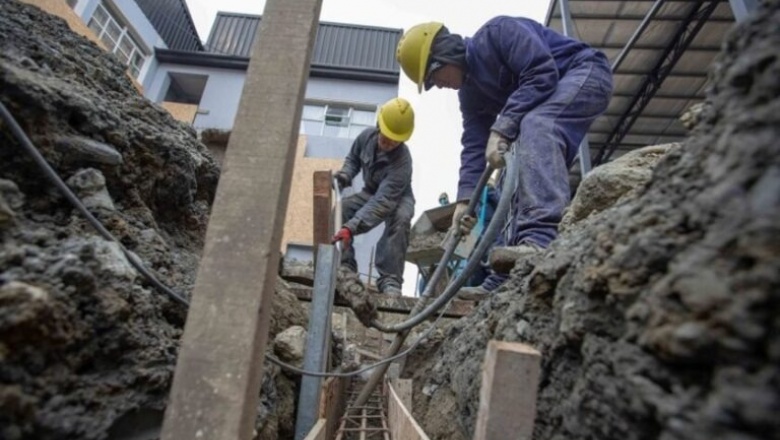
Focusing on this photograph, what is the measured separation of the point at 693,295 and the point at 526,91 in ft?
6.55

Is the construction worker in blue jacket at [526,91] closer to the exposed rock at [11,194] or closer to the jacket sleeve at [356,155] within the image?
the jacket sleeve at [356,155]

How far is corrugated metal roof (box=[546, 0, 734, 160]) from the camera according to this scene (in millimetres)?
5980

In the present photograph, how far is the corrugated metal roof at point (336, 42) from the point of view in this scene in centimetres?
1209

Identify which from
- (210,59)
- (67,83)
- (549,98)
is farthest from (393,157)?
(210,59)

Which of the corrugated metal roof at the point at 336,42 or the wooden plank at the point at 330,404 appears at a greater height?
the corrugated metal roof at the point at 336,42

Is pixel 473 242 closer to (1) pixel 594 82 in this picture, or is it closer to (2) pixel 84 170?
(1) pixel 594 82

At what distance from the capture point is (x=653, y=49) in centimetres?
683

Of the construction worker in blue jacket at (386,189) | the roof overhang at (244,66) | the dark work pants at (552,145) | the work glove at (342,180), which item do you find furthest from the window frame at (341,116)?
the dark work pants at (552,145)

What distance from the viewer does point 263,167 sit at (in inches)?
35.8

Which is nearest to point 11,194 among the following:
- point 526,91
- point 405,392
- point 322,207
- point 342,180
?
point 322,207

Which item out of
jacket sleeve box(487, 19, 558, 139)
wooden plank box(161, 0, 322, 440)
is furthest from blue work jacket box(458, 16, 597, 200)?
wooden plank box(161, 0, 322, 440)

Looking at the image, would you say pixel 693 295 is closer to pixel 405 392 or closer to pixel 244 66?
pixel 405 392

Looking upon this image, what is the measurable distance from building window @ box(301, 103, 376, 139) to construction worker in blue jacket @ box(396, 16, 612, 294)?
8083mm

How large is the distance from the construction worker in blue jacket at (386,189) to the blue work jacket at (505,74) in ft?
2.70
